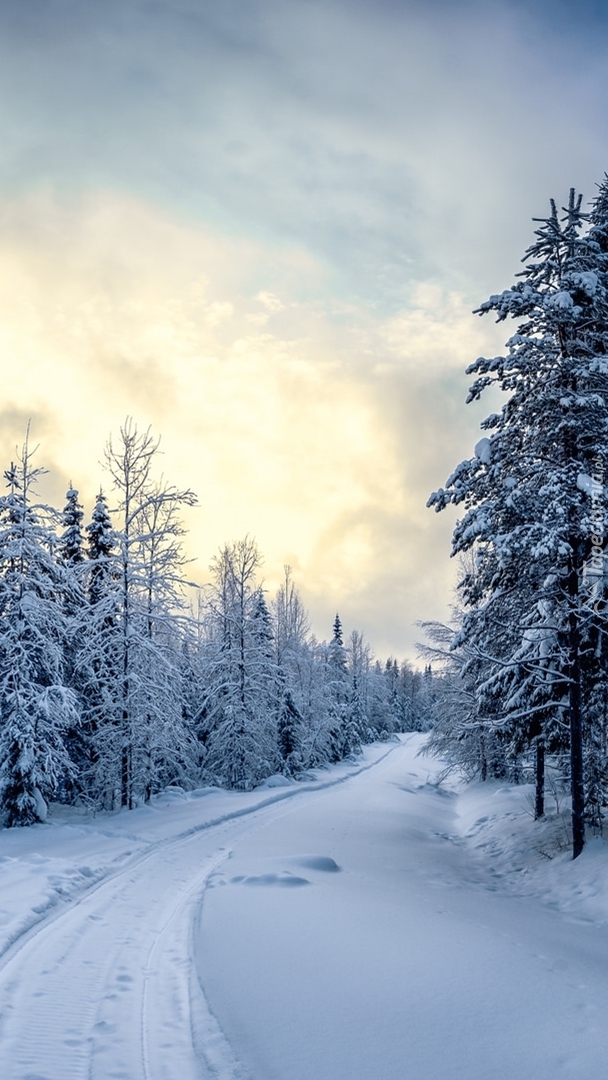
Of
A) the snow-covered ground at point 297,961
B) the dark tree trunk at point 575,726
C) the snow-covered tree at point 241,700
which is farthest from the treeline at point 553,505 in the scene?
the snow-covered tree at point 241,700

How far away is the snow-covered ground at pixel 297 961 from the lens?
489 centimetres

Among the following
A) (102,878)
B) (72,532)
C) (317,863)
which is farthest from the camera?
(72,532)

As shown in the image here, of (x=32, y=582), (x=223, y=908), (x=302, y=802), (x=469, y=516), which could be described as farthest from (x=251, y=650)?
(x=223, y=908)

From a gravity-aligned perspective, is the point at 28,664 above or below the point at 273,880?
above

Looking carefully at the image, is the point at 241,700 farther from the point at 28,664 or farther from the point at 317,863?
the point at 317,863

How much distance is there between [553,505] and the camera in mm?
11688

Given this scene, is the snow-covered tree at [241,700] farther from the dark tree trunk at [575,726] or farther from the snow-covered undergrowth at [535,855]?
the dark tree trunk at [575,726]

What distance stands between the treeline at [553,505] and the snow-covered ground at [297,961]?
2.77 m

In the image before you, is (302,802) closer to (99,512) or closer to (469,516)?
(99,512)

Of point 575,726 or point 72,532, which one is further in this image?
point 72,532

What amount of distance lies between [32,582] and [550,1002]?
1745 cm

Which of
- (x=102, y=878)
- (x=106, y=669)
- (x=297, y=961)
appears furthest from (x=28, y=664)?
(x=297, y=961)

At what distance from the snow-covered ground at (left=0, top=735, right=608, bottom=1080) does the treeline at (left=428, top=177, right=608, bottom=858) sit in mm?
2774

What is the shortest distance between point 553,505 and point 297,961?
848 centimetres
